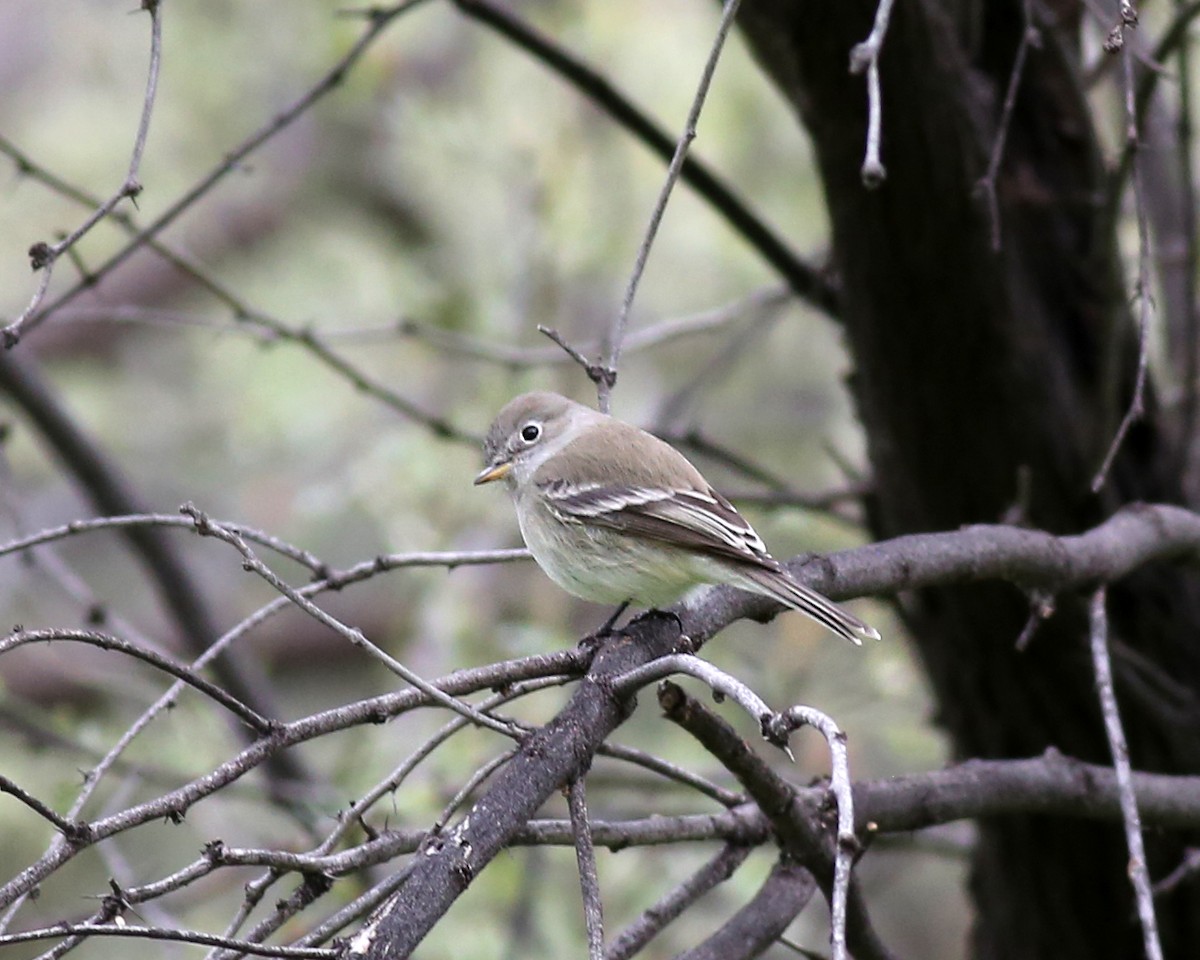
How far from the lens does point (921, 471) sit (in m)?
3.98

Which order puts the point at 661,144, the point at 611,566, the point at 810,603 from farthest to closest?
the point at 661,144 → the point at 611,566 → the point at 810,603

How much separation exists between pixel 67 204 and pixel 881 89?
8.26m

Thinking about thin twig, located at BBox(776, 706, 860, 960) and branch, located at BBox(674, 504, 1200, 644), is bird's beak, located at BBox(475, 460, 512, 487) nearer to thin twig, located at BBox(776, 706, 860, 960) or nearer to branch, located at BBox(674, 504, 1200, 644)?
branch, located at BBox(674, 504, 1200, 644)

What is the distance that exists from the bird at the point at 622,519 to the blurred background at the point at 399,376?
721 mm

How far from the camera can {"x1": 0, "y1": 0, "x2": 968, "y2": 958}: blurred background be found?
566 centimetres

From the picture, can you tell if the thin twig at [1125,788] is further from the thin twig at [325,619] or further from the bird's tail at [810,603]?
the thin twig at [325,619]

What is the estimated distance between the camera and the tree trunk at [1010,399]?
3.59 m

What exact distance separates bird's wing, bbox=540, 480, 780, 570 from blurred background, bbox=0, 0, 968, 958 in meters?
0.78

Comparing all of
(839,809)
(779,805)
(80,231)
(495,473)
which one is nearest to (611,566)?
(495,473)

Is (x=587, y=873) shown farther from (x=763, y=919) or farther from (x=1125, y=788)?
(x=1125, y=788)

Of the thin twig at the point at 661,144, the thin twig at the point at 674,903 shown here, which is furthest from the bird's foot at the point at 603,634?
the thin twig at the point at 661,144

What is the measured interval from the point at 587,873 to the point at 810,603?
0.87 meters

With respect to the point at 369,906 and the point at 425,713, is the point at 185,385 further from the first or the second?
the point at 369,906

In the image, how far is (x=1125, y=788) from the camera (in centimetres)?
271
